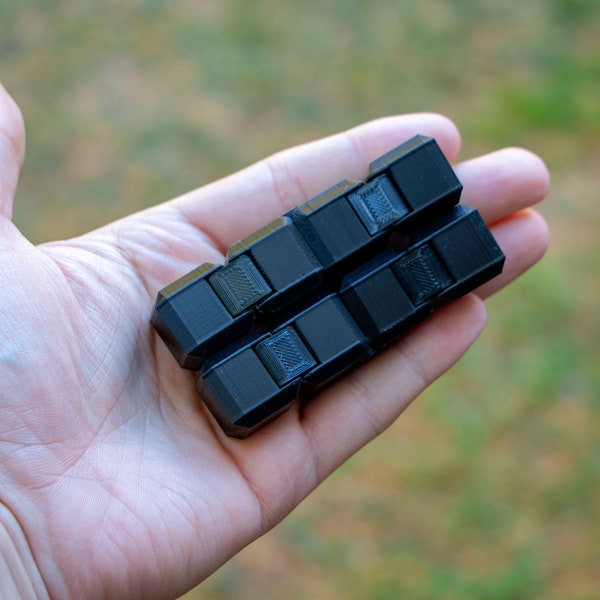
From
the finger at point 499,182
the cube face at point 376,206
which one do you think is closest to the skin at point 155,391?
the finger at point 499,182

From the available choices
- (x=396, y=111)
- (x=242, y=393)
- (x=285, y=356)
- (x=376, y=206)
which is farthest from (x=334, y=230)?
(x=396, y=111)

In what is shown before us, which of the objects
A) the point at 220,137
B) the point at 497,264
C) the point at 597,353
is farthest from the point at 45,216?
the point at 597,353

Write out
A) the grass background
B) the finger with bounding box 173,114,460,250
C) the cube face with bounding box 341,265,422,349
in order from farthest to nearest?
the grass background → the finger with bounding box 173,114,460,250 → the cube face with bounding box 341,265,422,349

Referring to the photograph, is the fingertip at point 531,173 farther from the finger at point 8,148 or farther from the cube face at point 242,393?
the finger at point 8,148

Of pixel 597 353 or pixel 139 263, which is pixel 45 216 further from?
pixel 597 353

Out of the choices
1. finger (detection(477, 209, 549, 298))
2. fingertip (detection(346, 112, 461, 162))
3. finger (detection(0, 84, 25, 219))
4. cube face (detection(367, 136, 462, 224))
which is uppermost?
finger (detection(0, 84, 25, 219))

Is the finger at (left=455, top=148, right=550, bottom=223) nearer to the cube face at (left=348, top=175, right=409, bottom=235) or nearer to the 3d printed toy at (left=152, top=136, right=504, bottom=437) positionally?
the 3d printed toy at (left=152, top=136, right=504, bottom=437)

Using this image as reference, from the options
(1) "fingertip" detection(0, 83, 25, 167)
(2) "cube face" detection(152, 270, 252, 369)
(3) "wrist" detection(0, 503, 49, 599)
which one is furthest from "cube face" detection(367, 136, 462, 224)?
(3) "wrist" detection(0, 503, 49, 599)
